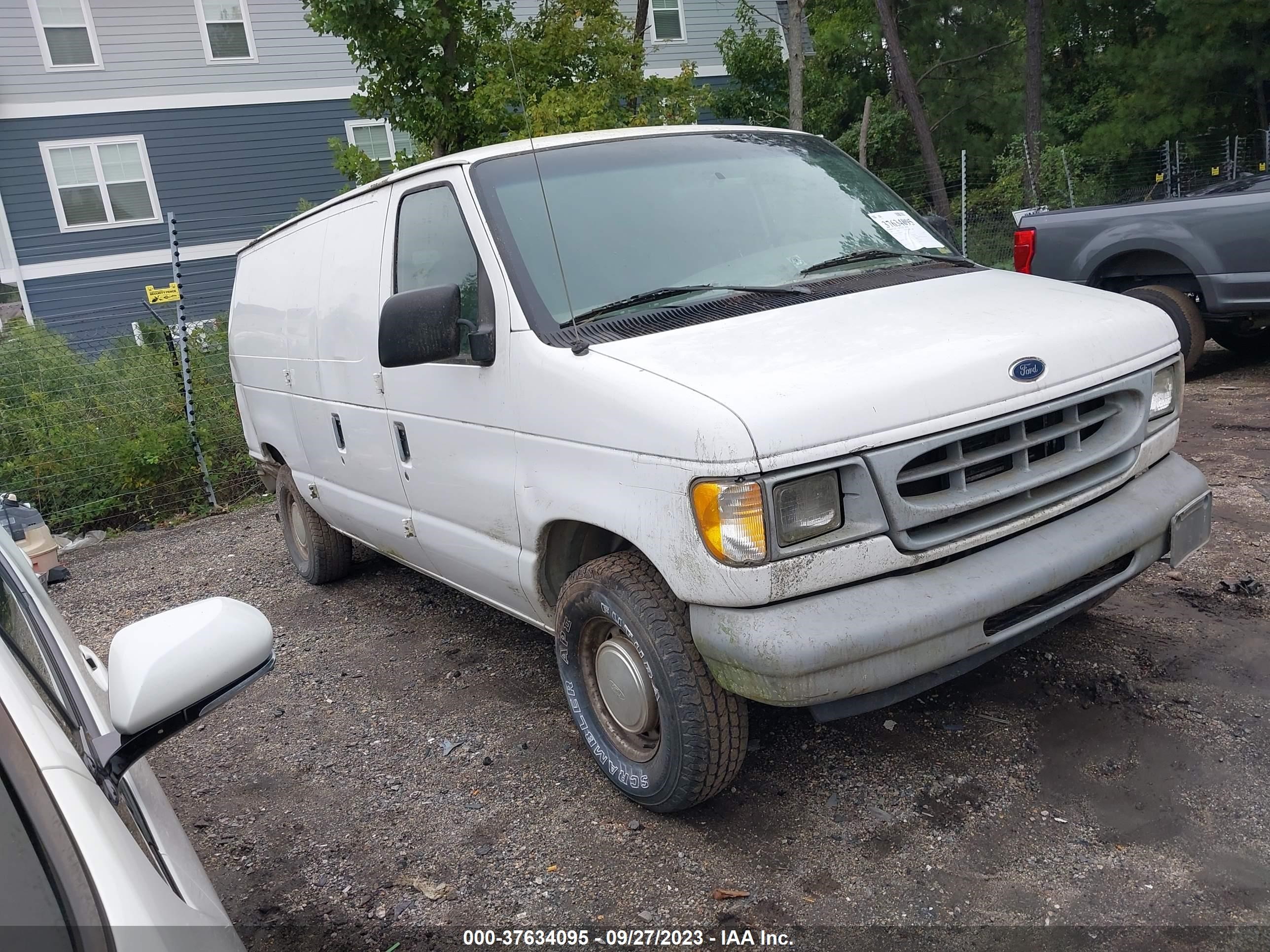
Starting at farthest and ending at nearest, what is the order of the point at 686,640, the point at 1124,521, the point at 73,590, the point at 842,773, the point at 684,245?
the point at 73,590 → the point at 684,245 → the point at 842,773 → the point at 1124,521 → the point at 686,640

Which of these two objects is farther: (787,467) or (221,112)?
(221,112)

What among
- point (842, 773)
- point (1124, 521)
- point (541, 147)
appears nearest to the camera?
point (1124, 521)

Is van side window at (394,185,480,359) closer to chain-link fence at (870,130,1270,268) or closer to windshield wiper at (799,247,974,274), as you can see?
windshield wiper at (799,247,974,274)

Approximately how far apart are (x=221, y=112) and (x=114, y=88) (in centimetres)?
170

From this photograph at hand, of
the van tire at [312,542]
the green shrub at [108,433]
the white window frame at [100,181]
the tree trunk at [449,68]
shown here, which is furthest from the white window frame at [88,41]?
the van tire at [312,542]

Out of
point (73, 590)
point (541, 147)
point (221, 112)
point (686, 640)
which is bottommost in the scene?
point (73, 590)

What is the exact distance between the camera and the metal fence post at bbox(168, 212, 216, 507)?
8.59 metres

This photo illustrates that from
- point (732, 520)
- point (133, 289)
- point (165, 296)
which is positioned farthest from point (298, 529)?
point (133, 289)

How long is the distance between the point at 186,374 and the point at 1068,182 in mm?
13779

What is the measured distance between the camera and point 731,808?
10.6 feet

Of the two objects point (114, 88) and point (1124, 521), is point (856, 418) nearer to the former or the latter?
point (1124, 521)

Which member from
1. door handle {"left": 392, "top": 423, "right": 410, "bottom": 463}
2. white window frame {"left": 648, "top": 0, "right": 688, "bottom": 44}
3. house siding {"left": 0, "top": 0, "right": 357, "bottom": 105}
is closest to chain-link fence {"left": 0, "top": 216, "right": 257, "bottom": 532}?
door handle {"left": 392, "top": 423, "right": 410, "bottom": 463}

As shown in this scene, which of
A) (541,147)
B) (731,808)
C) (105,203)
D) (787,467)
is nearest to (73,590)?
(541,147)

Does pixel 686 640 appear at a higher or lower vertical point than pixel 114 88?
lower
